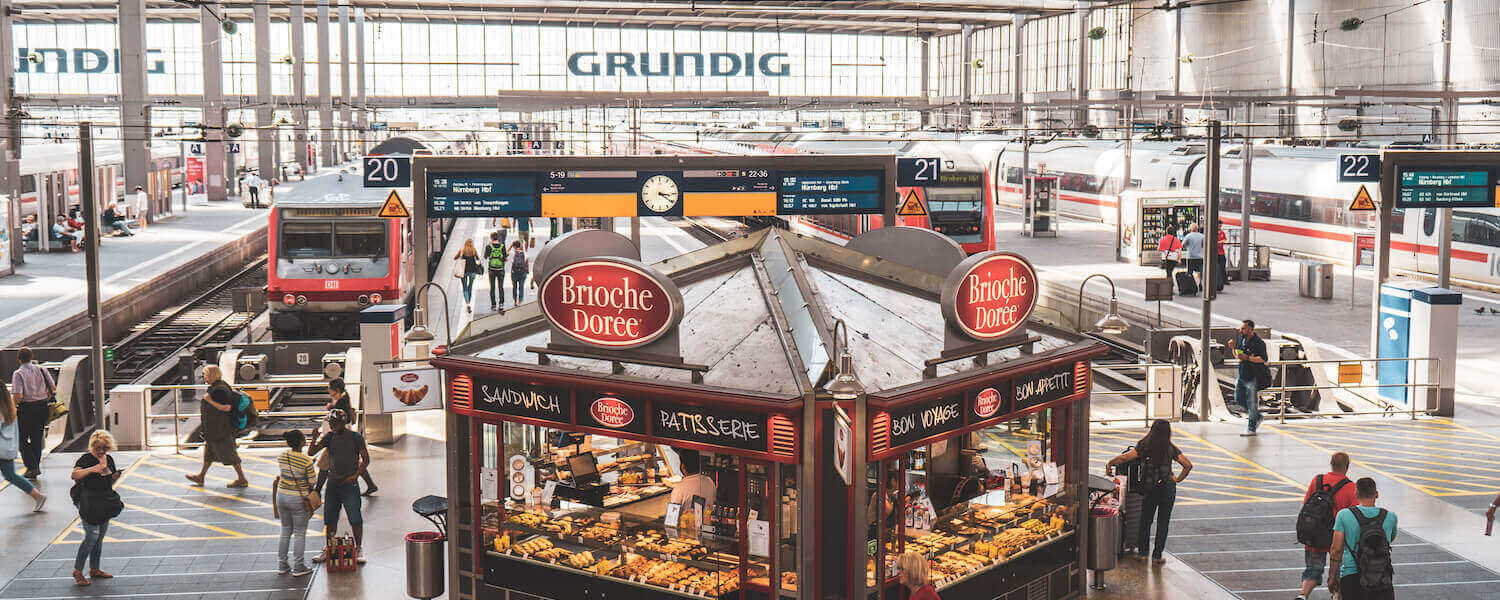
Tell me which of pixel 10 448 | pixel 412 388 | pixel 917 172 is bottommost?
pixel 10 448

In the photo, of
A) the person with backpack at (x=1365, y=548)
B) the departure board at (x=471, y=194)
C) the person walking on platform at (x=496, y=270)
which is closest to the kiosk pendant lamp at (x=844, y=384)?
the person with backpack at (x=1365, y=548)

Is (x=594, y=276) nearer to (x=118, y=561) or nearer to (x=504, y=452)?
→ (x=504, y=452)

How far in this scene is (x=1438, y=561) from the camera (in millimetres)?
12172

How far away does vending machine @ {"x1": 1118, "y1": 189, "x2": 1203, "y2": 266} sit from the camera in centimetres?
3712

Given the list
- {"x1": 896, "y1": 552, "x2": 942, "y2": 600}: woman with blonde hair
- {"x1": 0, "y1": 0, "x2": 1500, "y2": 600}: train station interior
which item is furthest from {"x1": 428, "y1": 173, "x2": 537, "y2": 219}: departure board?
{"x1": 896, "y1": 552, "x2": 942, "y2": 600}: woman with blonde hair

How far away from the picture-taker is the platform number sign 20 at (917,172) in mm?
21859

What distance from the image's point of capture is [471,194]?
56.9 ft

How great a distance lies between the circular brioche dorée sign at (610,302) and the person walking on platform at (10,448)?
721cm

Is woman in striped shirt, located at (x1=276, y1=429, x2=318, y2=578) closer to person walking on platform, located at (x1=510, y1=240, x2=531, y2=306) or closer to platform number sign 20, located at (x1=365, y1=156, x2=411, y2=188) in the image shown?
platform number sign 20, located at (x1=365, y1=156, x2=411, y2=188)

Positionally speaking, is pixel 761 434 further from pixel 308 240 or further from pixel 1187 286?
pixel 1187 286

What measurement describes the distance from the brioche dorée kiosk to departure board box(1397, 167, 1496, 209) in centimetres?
1042

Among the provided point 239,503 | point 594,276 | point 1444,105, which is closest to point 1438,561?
point 594,276

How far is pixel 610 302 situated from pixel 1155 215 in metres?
30.6

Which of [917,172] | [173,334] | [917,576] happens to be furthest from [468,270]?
[917,576]
